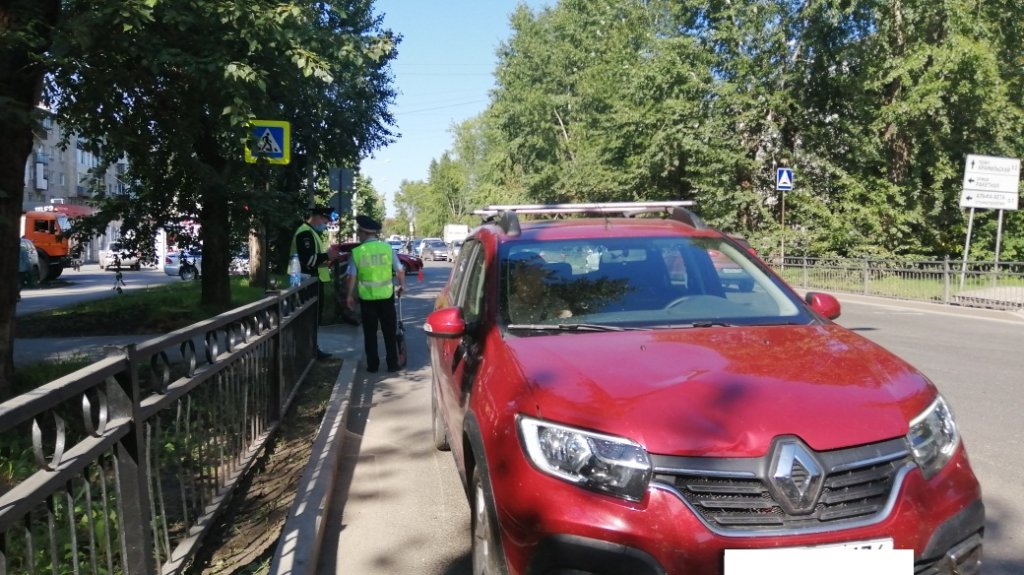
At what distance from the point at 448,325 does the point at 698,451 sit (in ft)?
5.58

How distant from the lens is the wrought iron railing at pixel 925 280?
1839 cm

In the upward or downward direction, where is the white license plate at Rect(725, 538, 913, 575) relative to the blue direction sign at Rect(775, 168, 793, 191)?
downward

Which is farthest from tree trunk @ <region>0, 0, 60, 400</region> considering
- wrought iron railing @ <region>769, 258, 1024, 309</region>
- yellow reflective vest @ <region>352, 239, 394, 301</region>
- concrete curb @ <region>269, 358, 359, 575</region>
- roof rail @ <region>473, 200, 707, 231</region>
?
wrought iron railing @ <region>769, 258, 1024, 309</region>

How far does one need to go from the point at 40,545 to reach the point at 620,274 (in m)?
2.77

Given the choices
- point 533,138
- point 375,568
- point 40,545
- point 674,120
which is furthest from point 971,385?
point 533,138

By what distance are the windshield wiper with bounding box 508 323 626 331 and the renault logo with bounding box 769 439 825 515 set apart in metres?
1.20

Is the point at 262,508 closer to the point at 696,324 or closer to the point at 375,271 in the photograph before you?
the point at 696,324

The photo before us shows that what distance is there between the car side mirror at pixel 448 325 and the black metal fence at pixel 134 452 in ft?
3.78

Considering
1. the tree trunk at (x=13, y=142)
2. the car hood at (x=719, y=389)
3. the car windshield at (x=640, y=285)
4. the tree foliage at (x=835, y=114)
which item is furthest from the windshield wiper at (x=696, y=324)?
the tree foliage at (x=835, y=114)

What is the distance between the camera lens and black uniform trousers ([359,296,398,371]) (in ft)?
31.8

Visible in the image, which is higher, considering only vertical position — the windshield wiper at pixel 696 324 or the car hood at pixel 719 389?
the windshield wiper at pixel 696 324

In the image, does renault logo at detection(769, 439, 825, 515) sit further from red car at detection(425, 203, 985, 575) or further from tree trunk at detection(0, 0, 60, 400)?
tree trunk at detection(0, 0, 60, 400)

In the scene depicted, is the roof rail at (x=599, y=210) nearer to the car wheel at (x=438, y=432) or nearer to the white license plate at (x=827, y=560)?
the car wheel at (x=438, y=432)

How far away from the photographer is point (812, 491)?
2.68 metres
